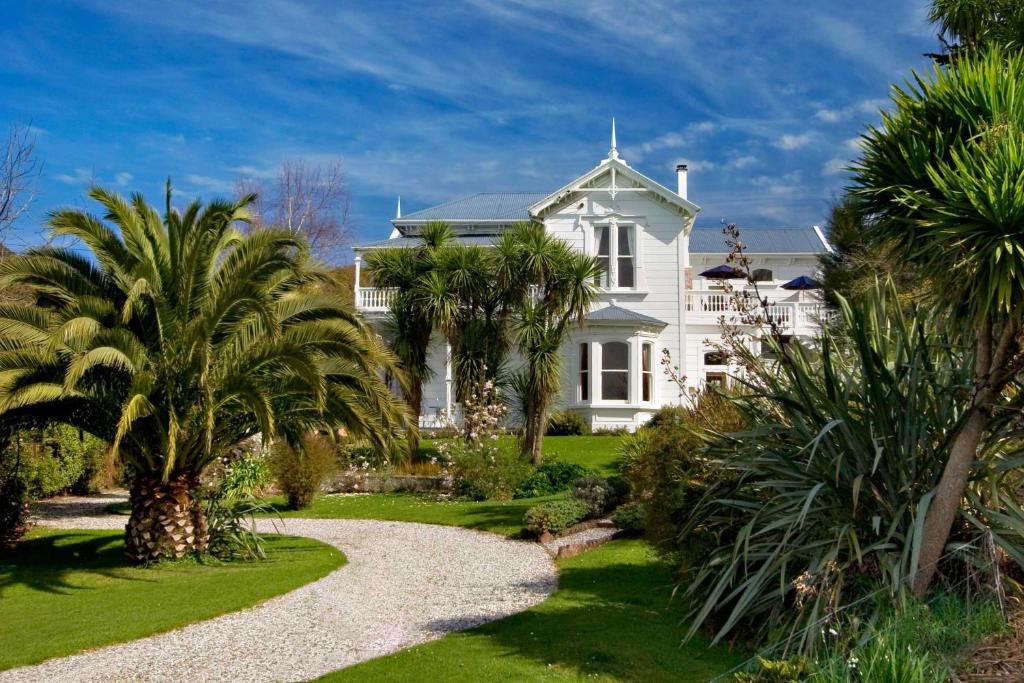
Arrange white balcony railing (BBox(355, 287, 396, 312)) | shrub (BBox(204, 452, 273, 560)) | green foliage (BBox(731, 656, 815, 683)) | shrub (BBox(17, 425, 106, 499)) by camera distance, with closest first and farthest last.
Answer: green foliage (BBox(731, 656, 815, 683)) → shrub (BBox(204, 452, 273, 560)) → shrub (BBox(17, 425, 106, 499)) → white balcony railing (BBox(355, 287, 396, 312))

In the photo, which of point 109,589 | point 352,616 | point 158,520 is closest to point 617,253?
point 158,520

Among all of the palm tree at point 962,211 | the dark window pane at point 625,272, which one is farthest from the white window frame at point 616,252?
the palm tree at point 962,211

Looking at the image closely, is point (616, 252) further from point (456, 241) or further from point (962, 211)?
point (962, 211)

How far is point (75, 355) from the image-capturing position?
11.8 m

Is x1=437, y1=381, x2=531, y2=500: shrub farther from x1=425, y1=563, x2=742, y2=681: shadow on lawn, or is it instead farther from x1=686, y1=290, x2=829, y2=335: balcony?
x1=686, y1=290, x2=829, y2=335: balcony

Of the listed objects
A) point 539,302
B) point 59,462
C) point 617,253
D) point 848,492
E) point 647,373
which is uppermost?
point 617,253

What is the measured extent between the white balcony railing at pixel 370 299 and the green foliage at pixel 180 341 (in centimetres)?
1657

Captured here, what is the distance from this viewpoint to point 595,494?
54.4ft

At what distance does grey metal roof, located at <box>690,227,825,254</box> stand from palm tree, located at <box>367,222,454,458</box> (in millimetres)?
20150

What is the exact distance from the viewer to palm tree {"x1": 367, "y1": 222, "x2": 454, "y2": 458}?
75.2 ft

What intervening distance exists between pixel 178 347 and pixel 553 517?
6.52m

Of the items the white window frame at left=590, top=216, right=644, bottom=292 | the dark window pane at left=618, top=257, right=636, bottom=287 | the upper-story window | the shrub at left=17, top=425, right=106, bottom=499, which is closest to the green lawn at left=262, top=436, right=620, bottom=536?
the shrub at left=17, top=425, right=106, bottom=499

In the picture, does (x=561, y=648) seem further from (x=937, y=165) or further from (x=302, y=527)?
(x=302, y=527)

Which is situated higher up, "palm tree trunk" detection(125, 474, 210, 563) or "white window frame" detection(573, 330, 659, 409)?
"white window frame" detection(573, 330, 659, 409)
